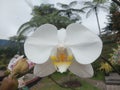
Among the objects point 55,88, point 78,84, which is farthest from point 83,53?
point 78,84

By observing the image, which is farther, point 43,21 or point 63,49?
point 43,21

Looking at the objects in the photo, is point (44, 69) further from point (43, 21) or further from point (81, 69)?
point (43, 21)

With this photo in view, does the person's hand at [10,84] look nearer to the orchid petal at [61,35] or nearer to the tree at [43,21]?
the orchid petal at [61,35]

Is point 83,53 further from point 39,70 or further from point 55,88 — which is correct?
point 55,88

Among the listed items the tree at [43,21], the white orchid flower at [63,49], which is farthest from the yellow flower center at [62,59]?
the tree at [43,21]

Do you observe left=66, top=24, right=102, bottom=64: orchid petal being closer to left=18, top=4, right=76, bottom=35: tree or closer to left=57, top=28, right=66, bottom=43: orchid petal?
left=57, top=28, right=66, bottom=43: orchid petal

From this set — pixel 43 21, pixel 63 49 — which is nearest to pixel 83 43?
pixel 63 49

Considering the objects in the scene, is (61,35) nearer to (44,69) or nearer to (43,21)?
(44,69)
